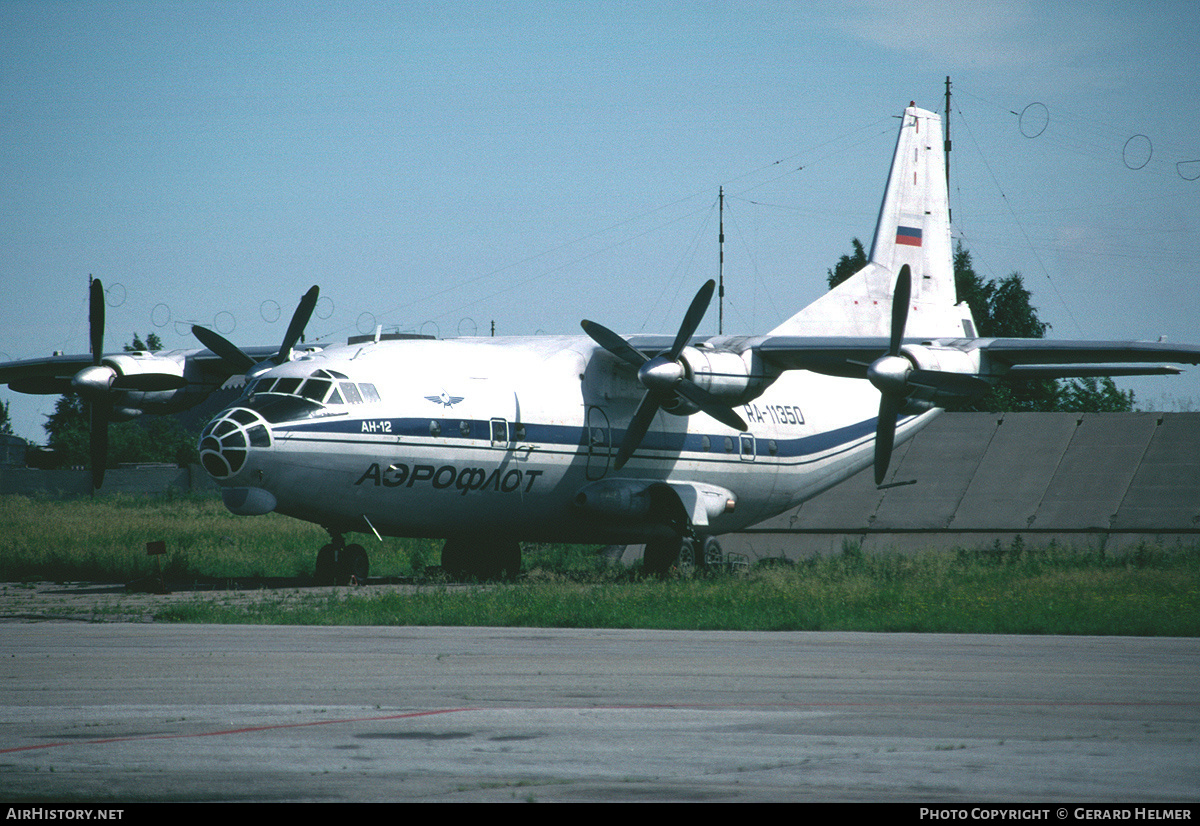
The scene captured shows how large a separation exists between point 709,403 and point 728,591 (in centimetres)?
467

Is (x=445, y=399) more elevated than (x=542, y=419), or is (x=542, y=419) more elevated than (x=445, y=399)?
(x=445, y=399)

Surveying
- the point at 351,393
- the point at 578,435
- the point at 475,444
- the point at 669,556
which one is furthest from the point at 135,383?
the point at 669,556

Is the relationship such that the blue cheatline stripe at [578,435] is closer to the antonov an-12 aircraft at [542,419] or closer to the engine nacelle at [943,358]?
the antonov an-12 aircraft at [542,419]

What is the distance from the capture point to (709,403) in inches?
979

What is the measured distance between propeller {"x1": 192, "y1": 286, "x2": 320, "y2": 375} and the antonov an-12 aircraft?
5cm

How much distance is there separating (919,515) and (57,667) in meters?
25.6

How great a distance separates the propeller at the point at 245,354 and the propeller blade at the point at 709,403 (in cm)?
802

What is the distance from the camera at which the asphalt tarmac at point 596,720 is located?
7.09 meters

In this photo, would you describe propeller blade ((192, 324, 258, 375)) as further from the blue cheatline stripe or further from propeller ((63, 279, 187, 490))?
the blue cheatline stripe

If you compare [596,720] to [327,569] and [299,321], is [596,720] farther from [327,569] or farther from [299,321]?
[299,321]

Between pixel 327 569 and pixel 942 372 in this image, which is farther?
pixel 942 372

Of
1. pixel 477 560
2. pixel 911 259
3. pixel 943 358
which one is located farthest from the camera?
pixel 911 259

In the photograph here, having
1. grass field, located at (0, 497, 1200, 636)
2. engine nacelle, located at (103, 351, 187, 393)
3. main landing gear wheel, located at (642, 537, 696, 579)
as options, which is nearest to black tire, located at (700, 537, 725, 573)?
main landing gear wheel, located at (642, 537, 696, 579)
